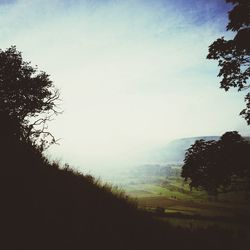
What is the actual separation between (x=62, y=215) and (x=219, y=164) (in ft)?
19.1

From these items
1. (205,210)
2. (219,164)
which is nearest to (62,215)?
(219,164)

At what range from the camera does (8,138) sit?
8.97 m

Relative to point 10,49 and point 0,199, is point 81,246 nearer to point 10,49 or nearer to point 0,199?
point 0,199

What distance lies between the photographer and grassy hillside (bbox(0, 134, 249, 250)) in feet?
17.0

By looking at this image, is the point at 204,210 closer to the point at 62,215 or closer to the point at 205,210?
the point at 205,210

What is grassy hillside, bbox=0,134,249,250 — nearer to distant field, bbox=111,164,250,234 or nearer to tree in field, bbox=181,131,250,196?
distant field, bbox=111,164,250,234

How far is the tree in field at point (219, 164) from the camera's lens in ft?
30.1

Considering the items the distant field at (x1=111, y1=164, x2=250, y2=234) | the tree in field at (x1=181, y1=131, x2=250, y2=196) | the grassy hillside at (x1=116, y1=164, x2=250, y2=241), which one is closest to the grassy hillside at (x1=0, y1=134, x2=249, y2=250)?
the distant field at (x1=111, y1=164, x2=250, y2=234)

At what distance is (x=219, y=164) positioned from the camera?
923cm

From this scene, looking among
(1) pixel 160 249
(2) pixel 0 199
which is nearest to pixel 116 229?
(1) pixel 160 249

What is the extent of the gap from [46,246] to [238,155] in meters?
7.13

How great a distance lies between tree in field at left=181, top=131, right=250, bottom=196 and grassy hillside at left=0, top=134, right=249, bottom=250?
87.5 inches

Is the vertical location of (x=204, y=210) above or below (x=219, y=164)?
above

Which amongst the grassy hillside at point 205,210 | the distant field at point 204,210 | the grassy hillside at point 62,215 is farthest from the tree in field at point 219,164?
the grassy hillside at point 62,215
